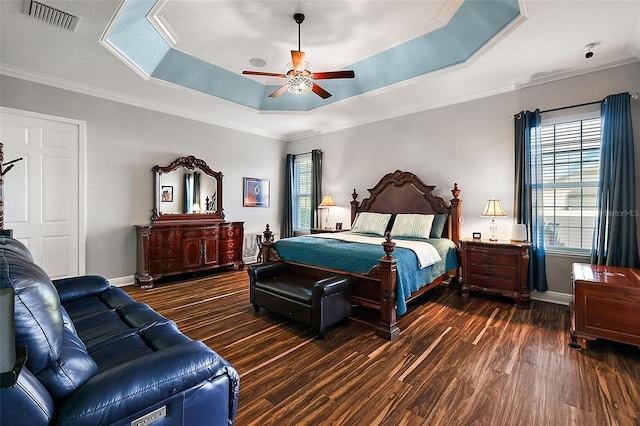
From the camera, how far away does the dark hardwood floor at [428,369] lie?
72.7 inches

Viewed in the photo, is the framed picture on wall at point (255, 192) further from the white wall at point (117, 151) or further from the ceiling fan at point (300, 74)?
the ceiling fan at point (300, 74)

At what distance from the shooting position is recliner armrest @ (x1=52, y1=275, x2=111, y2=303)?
233 centimetres

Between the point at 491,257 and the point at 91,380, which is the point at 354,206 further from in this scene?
the point at 91,380

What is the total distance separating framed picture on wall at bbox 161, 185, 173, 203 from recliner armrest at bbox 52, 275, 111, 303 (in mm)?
2746

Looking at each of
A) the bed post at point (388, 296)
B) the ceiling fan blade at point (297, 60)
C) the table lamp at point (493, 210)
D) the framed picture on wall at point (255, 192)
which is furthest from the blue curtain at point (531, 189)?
the framed picture on wall at point (255, 192)

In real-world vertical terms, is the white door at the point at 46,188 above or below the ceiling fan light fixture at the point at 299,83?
below

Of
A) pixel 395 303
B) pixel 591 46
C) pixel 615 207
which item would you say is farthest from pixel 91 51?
pixel 615 207

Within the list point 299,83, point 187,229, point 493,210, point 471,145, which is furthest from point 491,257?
point 187,229

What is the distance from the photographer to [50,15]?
2.81 meters

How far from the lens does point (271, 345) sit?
2.72 m

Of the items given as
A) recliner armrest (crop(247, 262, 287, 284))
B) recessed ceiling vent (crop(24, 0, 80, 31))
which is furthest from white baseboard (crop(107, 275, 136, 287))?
recessed ceiling vent (crop(24, 0, 80, 31))

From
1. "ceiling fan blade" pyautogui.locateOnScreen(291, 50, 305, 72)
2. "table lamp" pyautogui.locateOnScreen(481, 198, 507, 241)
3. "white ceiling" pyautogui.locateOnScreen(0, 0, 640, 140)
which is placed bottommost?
"table lamp" pyautogui.locateOnScreen(481, 198, 507, 241)

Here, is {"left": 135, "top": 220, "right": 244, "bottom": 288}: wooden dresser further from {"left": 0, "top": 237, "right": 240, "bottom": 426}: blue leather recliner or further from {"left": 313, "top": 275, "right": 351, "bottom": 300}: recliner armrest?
{"left": 0, "top": 237, "right": 240, "bottom": 426}: blue leather recliner

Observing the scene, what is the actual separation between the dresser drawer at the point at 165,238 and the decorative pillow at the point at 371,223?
10.1ft
